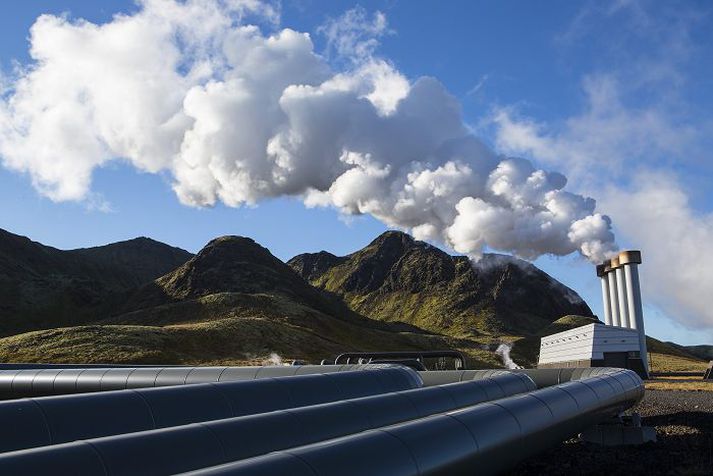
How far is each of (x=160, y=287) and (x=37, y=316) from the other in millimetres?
27160

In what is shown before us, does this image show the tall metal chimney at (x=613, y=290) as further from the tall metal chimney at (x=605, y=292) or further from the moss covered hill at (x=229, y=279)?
the moss covered hill at (x=229, y=279)

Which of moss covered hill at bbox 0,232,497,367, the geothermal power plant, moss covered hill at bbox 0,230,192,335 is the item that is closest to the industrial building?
the geothermal power plant

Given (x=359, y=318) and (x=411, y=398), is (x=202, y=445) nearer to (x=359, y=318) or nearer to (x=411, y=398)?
(x=411, y=398)

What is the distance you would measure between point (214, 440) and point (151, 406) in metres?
4.64

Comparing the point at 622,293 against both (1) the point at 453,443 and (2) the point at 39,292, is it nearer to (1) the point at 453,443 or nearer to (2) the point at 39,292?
(1) the point at 453,443

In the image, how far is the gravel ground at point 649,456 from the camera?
48.9 feet

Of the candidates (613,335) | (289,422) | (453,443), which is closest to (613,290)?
(613,335)

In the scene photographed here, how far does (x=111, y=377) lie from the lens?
24.8m

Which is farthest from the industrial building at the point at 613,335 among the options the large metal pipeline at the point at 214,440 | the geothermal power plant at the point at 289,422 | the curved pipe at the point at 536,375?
the large metal pipeline at the point at 214,440

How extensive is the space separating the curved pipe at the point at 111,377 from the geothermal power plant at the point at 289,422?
48mm

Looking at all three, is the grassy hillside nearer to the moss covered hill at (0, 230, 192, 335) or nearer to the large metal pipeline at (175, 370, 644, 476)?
the moss covered hill at (0, 230, 192, 335)

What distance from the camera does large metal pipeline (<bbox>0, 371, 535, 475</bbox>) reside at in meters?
7.79

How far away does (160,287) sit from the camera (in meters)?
149

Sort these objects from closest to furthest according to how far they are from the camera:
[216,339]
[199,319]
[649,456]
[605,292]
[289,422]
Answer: [289,422]
[649,456]
[605,292]
[216,339]
[199,319]
